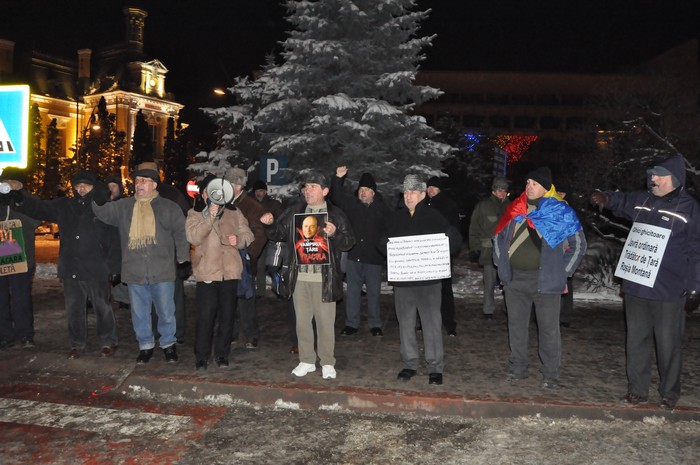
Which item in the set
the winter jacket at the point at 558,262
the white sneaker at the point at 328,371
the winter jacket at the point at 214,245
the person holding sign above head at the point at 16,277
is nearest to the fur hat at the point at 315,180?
the winter jacket at the point at 214,245

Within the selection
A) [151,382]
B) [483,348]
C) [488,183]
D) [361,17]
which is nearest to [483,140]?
[488,183]

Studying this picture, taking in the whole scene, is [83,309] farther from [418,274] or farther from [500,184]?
[500,184]

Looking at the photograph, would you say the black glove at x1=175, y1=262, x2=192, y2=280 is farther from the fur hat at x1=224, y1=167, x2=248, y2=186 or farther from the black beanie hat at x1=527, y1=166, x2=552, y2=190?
the black beanie hat at x1=527, y1=166, x2=552, y2=190

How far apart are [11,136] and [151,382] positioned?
2.83 m

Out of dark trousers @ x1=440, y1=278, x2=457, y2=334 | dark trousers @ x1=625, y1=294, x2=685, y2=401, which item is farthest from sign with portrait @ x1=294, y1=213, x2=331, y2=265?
dark trousers @ x1=625, y1=294, x2=685, y2=401

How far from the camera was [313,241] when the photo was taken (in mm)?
6340

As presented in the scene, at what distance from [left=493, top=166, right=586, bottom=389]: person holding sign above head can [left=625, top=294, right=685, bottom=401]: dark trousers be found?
677 millimetres

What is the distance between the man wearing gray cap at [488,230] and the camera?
966 cm

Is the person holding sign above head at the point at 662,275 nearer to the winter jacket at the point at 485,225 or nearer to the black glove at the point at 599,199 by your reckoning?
the black glove at the point at 599,199

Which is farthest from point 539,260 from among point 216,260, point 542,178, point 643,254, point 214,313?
point 214,313

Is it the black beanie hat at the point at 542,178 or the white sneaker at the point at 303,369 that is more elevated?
the black beanie hat at the point at 542,178

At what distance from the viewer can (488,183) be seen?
119 ft

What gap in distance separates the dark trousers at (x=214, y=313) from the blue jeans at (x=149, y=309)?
489 millimetres

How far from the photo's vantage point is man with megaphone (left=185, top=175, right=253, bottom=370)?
6547 millimetres
